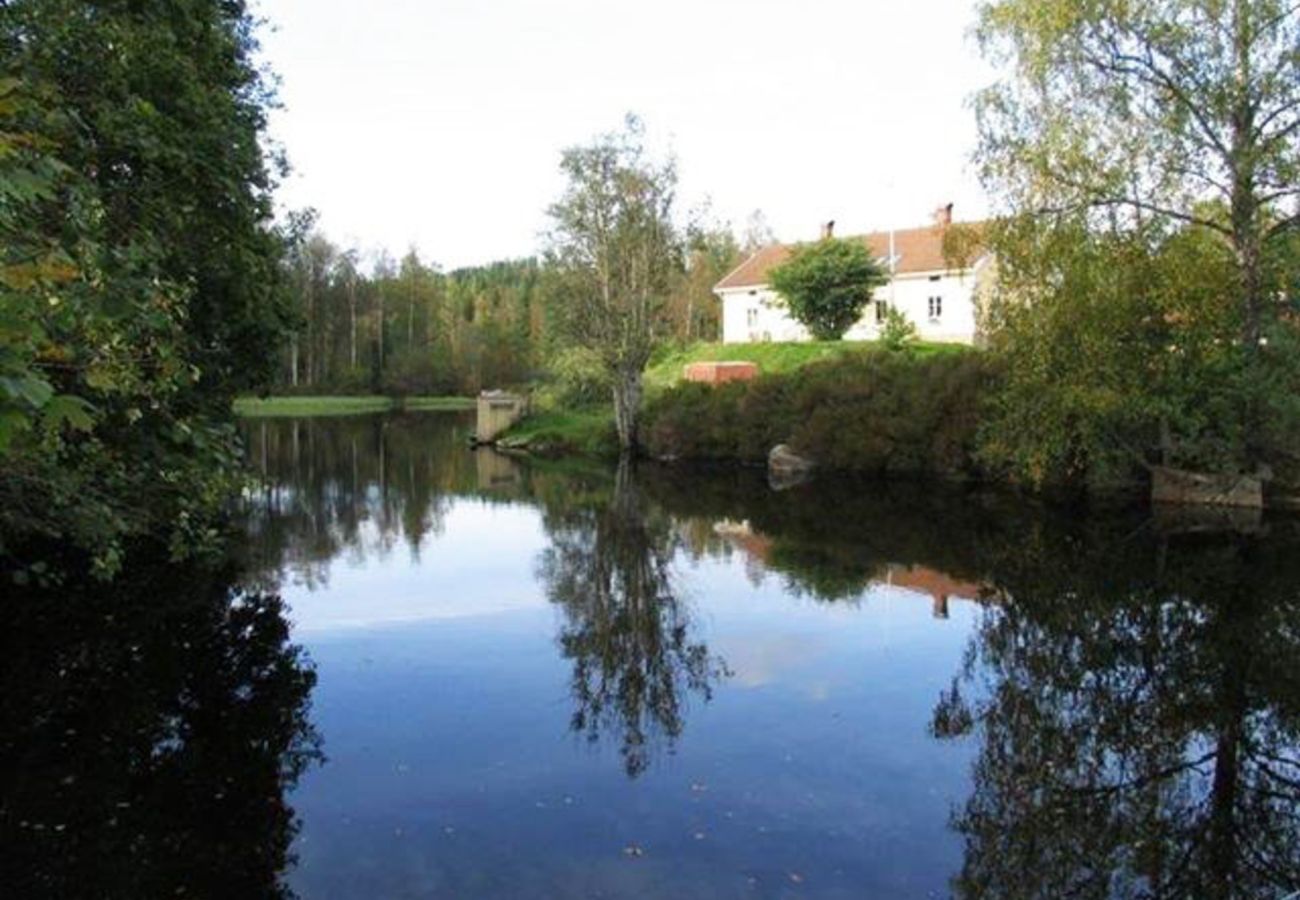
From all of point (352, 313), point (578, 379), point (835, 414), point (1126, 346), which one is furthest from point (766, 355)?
point (352, 313)

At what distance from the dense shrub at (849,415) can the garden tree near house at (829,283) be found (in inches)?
303

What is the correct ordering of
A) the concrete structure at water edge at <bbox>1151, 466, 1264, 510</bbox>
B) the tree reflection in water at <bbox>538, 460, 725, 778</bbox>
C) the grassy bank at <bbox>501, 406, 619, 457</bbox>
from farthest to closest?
the grassy bank at <bbox>501, 406, 619, 457</bbox>, the concrete structure at water edge at <bbox>1151, 466, 1264, 510</bbox>, the tree reflection in water at <bbox>538, 460, 725, 778</bbox>

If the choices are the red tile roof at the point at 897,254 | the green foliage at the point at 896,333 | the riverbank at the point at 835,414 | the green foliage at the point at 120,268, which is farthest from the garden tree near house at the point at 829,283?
the green foliage at the point at 120,268

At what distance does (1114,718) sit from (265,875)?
7.86 meters

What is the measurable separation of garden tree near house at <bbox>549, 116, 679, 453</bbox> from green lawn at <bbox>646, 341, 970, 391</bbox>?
3.77 metres

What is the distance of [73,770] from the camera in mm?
9008

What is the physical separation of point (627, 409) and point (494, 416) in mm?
10003

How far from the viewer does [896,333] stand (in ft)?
137

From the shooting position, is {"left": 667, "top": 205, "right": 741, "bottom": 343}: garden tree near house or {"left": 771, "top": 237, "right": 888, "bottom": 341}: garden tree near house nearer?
{"left": 771, "top": 237, "right": 888, "bottom": 341}: garden tree near house

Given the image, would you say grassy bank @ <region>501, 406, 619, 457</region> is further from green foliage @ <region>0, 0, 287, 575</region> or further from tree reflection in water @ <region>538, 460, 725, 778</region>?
green foliage @ <region>0, 0, 287, 575</region>

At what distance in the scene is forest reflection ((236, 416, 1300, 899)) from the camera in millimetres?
8016

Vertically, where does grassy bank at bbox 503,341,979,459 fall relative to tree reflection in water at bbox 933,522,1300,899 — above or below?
above

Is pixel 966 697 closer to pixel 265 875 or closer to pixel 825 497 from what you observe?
pixel 265 875

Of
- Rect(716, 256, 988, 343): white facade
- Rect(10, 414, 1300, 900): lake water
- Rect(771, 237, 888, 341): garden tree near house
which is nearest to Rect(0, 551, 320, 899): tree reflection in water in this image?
Rect(10, 414, 1300, 900): lake water
